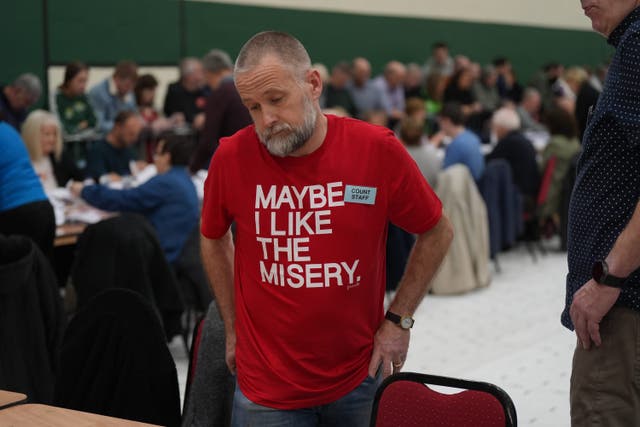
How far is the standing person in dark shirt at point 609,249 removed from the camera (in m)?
1.93

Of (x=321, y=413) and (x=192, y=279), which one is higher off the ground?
(x=321, y=413)

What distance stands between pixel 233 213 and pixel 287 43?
0.38 metres

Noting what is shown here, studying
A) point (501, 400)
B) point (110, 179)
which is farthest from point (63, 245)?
point (501, 400)

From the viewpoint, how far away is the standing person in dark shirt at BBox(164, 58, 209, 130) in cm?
979

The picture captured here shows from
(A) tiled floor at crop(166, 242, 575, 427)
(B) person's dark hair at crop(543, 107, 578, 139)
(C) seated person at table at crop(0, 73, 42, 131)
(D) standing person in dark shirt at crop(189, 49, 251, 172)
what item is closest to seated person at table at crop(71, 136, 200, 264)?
(A) tiled floor at crop(166, 242, 575, 427)

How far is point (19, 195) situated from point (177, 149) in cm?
98

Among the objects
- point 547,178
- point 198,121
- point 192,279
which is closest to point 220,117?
point 192,279

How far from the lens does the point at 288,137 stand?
76.5 inches

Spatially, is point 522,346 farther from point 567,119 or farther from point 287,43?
point 287,43

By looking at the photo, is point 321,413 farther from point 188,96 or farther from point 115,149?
point 188,96

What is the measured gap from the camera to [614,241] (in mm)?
2014

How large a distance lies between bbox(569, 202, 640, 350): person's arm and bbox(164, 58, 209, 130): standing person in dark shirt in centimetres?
801

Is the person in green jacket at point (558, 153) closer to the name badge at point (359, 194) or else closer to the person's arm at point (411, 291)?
the person's arm at point (411, 291)

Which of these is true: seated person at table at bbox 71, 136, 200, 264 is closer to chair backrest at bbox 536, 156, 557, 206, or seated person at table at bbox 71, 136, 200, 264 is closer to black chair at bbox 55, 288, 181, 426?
black chair at bbox 55, 288, 181, 426
